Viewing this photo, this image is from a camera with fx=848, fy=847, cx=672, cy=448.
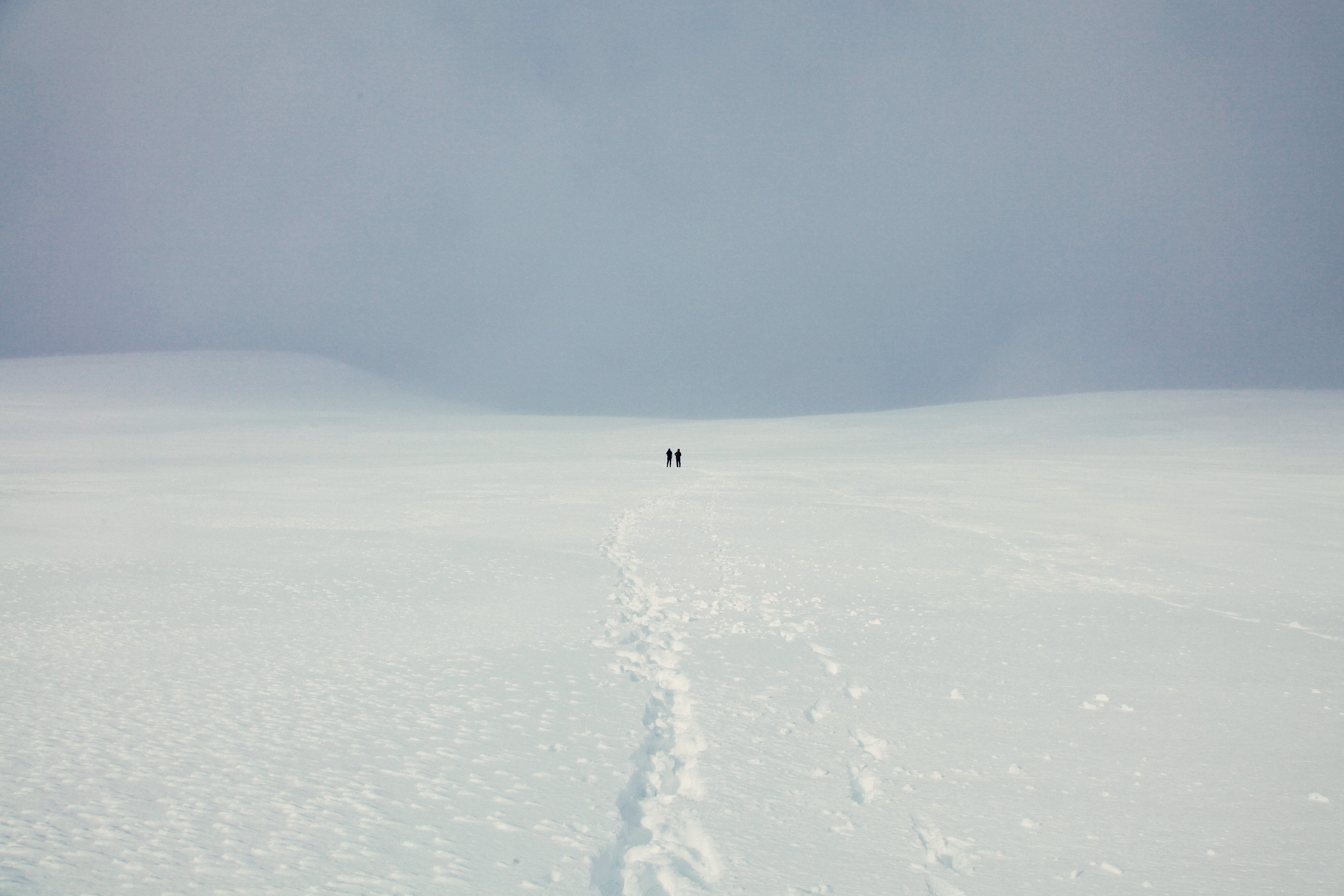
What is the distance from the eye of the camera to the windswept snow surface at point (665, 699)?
2994 mm

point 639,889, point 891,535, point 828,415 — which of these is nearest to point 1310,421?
point 828,415

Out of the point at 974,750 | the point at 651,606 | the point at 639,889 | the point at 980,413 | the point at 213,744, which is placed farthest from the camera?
the point at 980,413

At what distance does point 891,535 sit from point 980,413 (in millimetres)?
28716

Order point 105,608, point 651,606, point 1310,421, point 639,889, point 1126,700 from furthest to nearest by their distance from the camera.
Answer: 1. point 1310,421
2. point 651,606
3. point 105,608
4. point 1126,700
5. point 639,889

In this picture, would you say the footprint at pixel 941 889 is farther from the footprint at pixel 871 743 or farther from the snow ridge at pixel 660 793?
the footprint at pixel 871 743

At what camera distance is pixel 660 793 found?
346cm

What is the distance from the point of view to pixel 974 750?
13.1 feet

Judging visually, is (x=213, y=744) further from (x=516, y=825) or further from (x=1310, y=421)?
(x=1310, y=421)

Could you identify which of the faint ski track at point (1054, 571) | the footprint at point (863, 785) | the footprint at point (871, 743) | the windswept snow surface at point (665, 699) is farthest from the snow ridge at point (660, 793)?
the faint ski track at point (1054, 571)

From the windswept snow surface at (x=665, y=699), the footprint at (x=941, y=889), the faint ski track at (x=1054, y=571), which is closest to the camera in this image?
the footprint at (x=941, y=889)

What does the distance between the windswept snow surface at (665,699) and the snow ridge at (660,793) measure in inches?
0.6

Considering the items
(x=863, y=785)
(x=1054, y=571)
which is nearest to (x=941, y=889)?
(x=863, y=785)

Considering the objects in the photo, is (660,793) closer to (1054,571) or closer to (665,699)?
(665,699)

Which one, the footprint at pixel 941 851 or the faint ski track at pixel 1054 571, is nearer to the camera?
the footprint at pixel 941 851
